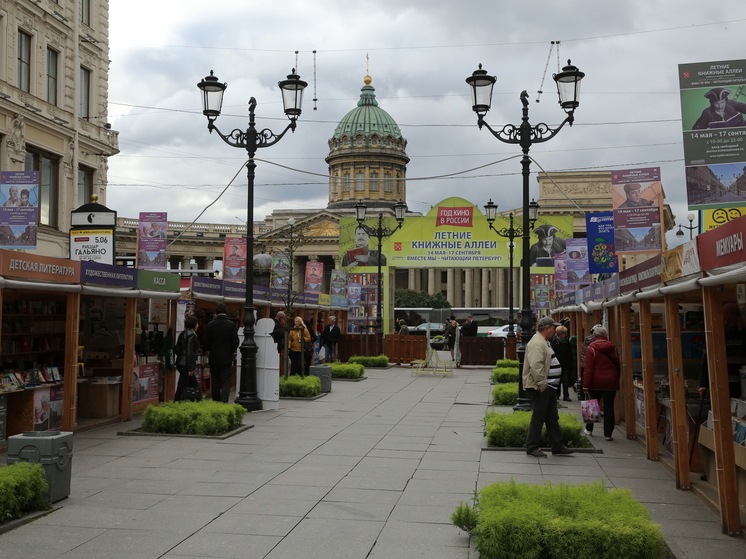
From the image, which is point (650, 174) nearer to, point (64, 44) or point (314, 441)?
point (314, 441)

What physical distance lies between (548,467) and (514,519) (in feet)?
15.0

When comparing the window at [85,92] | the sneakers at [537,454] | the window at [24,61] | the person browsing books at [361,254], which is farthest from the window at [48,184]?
the sneakers at [537,454]

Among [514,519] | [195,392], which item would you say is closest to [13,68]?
[195,392]

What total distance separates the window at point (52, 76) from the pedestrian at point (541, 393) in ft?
83.5

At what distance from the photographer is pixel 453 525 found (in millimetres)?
7375

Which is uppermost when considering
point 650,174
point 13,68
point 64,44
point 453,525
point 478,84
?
point 64,44

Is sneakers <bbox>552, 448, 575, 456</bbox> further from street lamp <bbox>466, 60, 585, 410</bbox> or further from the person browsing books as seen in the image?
the person browsing books

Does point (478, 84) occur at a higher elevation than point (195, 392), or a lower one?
higher

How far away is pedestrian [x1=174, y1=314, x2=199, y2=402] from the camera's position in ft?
49.9

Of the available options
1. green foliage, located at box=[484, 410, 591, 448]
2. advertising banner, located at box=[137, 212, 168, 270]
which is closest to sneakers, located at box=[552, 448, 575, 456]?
green foliage, located at box=[484, 410, 591, 448]

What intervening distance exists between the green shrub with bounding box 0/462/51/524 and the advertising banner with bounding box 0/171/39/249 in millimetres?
13970

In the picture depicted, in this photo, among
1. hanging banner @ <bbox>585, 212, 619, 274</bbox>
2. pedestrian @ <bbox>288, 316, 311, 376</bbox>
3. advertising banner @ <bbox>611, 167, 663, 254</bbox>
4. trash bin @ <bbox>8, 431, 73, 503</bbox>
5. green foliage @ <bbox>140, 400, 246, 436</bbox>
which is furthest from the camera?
pedestrian @ <bbox>288, 316, 311, 376</bbox>

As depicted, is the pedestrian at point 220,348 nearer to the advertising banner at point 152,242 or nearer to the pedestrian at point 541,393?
the pedestrian at point 541,393

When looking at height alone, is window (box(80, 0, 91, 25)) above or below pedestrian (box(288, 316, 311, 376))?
above
